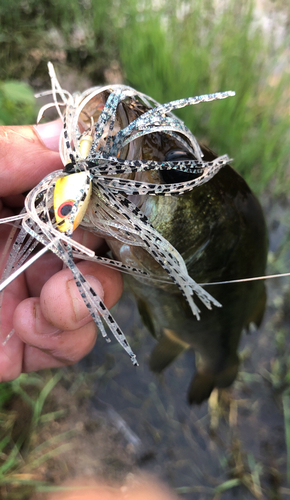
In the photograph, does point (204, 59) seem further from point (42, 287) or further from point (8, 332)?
point (8, 332)

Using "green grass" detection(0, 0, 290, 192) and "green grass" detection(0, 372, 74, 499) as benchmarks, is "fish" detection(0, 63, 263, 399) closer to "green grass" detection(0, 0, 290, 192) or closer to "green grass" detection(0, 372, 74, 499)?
"green grass" detection(0, 0, 290, 192)

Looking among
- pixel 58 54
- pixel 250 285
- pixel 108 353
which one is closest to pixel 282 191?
pixel 250 285

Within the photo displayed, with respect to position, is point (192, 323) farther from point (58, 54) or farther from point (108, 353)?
point (58, 54)

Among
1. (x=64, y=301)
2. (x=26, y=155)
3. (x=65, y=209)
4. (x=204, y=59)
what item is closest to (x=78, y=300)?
(x=64, y=301)

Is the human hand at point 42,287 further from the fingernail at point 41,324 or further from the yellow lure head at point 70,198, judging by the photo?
the yellow lure head at point 70,198

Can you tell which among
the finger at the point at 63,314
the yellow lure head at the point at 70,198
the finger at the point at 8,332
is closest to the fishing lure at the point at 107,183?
the yellow lure head at the point at 70,198

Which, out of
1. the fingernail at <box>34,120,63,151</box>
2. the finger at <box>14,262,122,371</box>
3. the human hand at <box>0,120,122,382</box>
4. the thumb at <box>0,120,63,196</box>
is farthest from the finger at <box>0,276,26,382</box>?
the fingernail at <box>34,120,63,151</box>

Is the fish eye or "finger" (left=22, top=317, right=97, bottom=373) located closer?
the fish eye

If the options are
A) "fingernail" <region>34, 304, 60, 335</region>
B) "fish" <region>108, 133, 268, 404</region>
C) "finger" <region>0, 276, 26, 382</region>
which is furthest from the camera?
"finger" <region>0, 276, 26, 382</region>
